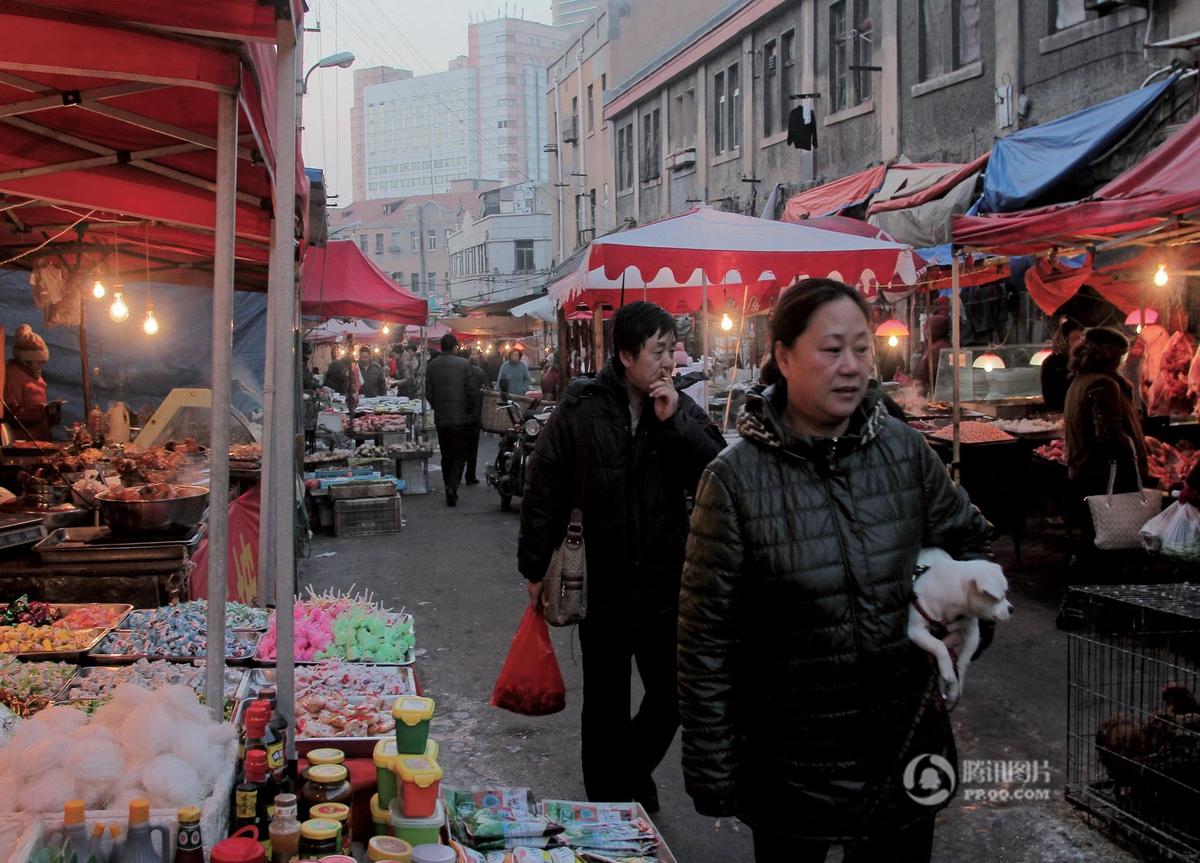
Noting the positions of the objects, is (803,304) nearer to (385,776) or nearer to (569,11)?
(385,776)

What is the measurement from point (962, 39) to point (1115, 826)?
1393 centimetres

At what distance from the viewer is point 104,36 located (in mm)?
2854

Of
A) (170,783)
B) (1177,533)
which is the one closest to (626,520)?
(170,783)

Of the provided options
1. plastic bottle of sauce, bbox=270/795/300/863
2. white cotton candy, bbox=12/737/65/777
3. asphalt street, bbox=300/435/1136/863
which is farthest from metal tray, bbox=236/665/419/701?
plastic bottle of sauce, bbox=270/795/300/863

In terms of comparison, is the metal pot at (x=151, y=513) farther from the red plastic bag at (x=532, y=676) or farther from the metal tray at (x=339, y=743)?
the red plastic bag at (x=532, y=676)

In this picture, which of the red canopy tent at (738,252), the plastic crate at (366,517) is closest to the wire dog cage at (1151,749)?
the red canopy tent at (738,252)

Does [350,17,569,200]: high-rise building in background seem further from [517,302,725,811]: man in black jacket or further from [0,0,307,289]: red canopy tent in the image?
[517,302,725,811]: man in black jacket

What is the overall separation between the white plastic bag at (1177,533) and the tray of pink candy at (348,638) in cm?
506

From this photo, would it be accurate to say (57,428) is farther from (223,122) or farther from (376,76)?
(376,76)

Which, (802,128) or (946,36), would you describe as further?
(802,128)

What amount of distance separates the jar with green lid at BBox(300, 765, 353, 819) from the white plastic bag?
6.03 m

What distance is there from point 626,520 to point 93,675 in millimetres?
2506

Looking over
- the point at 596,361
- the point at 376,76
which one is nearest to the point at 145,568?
the point at 596,361

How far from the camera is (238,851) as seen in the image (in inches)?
98.0
